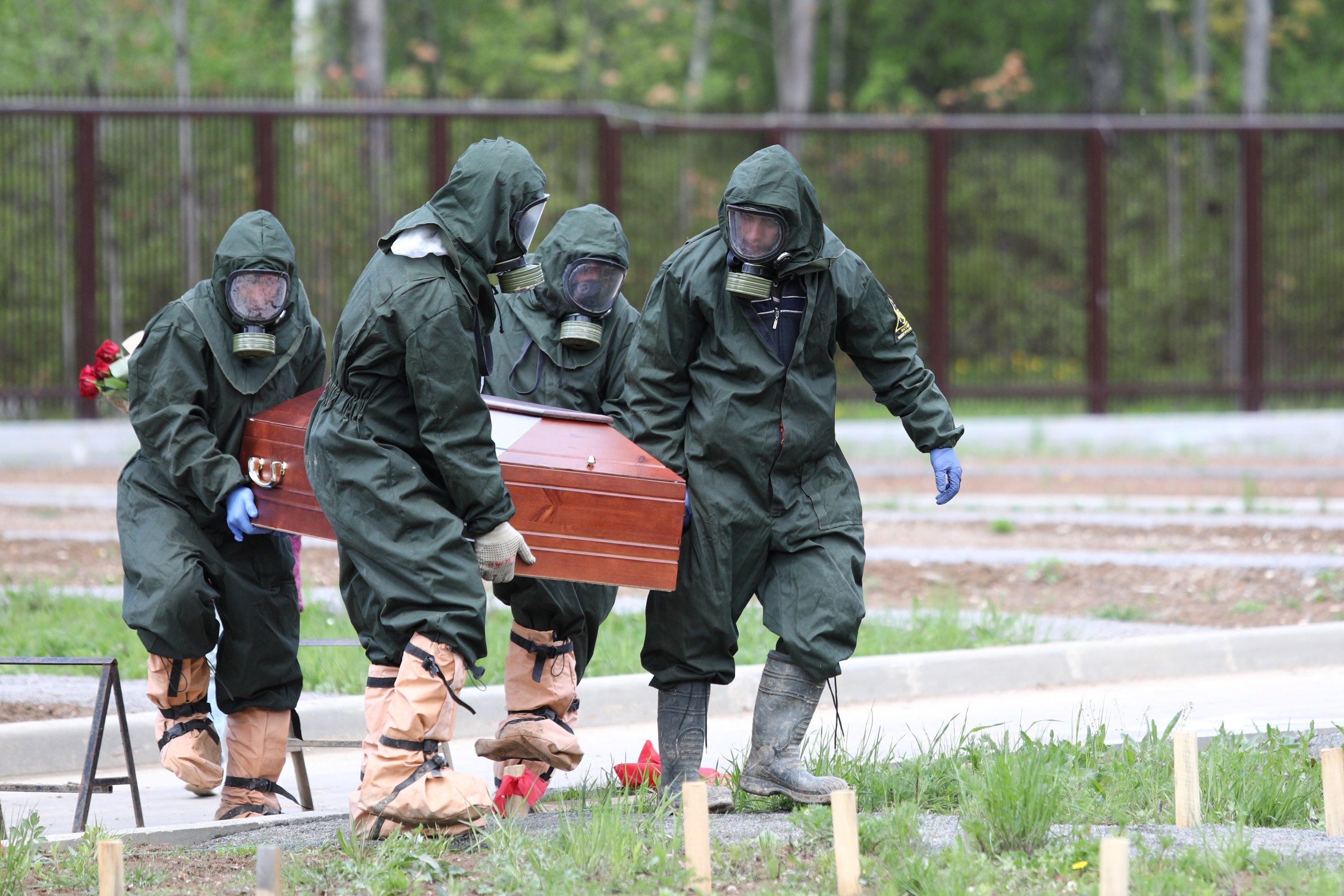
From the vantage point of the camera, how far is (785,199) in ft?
14.5

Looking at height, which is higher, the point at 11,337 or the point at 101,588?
the point at 11,337

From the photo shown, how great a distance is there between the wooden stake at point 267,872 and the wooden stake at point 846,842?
122cm

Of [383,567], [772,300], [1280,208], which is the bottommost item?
[383,567]

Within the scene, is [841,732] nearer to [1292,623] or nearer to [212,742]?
[212,742]

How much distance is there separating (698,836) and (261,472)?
1891 millimetres

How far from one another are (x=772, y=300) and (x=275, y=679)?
2025mm

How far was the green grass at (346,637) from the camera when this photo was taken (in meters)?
6.84

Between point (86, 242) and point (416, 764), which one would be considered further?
point (86, 242)

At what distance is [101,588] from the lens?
845 centimetres

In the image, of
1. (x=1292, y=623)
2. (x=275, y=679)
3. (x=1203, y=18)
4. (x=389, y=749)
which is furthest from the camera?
(x=1203, y=18)

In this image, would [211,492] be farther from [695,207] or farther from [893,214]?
[893,214]

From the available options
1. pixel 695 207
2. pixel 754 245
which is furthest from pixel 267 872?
pixel 695 207

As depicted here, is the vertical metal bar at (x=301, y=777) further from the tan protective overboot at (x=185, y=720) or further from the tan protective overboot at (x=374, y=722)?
the tan protective overboot at (x=374, y=722)

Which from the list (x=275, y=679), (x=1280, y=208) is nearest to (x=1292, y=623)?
(x=275, y=679)
